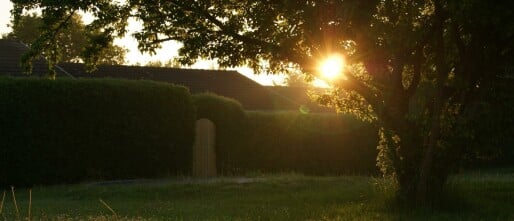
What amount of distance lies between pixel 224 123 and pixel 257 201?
31.5ft

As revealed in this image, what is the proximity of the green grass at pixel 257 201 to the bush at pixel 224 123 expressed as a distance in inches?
217

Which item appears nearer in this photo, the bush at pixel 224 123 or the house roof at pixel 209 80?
the bush at pixel 224 123

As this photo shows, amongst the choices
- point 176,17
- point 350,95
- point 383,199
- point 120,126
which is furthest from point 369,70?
point 120,126

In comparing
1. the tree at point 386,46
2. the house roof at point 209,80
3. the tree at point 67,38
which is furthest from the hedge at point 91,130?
the tree at point 67,38

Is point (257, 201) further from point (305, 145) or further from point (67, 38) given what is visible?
point (67, 38)

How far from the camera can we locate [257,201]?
45.8 feet

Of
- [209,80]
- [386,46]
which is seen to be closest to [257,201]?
[386,46]

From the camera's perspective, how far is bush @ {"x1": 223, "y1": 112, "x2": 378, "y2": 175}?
23.7 meters

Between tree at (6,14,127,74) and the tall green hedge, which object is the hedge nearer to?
the tall green hedge

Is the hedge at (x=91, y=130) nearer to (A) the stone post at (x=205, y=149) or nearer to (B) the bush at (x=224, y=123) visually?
(A) the stone post at (x=205, y=149)

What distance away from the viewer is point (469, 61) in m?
11.6

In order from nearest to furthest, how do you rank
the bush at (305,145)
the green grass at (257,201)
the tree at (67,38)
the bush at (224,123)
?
the green grass at (257,201) → the bush at (224,123) → the bush at (305,145) → the tree at (67,38)

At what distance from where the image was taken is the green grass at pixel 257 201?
11.0 meters

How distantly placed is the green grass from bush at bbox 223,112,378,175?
5.75 meters
